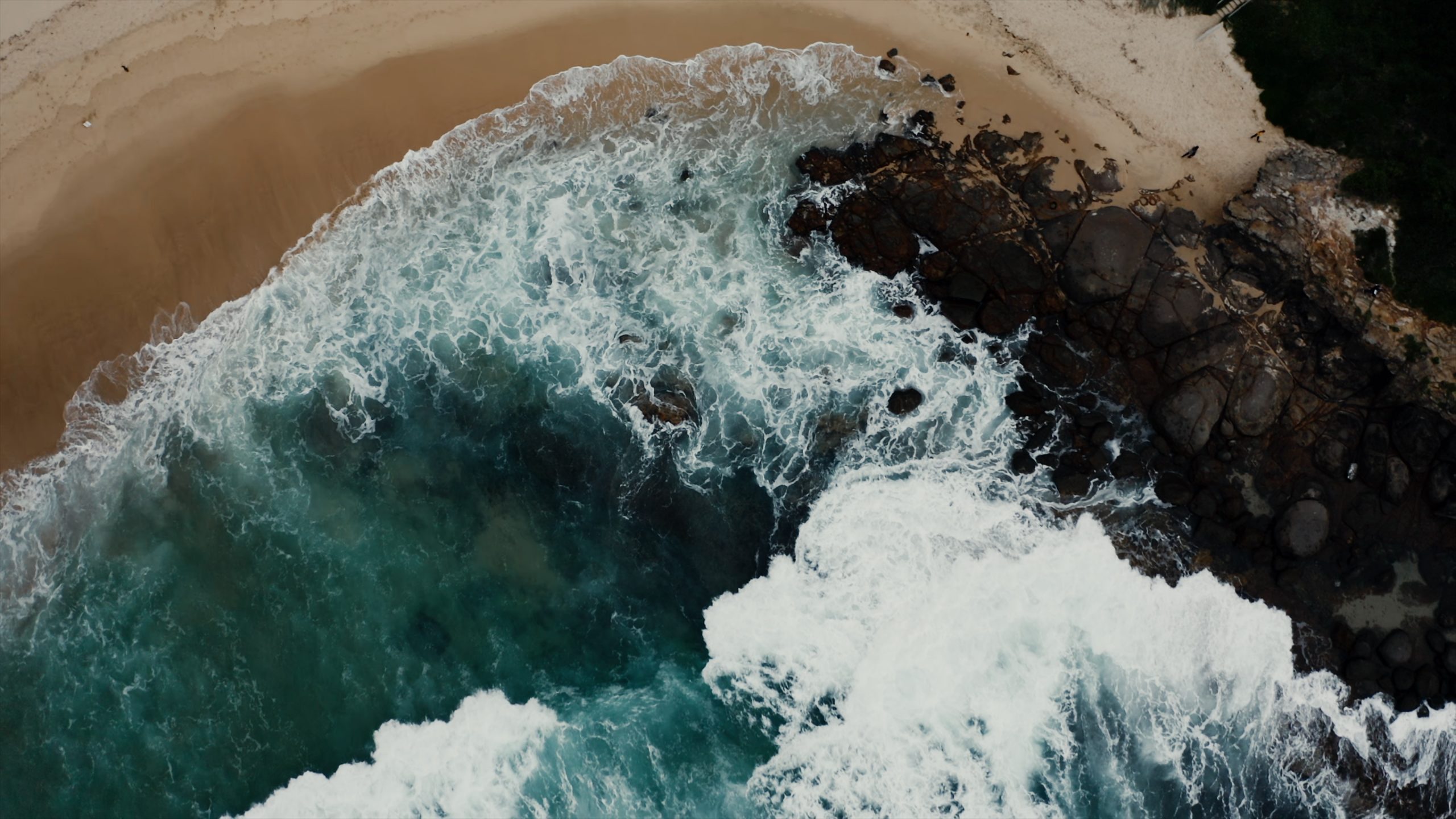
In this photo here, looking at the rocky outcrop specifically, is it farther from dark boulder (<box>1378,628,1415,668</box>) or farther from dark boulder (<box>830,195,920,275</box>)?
dark boulder (<box>830,195,920,275</box>)

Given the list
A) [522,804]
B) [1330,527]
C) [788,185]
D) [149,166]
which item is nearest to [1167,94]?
[788,185]

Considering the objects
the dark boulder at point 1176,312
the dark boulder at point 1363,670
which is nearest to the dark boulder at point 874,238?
the dark boulder at point 1176,312

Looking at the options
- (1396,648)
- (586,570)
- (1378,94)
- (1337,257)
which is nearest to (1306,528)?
(1396,648)

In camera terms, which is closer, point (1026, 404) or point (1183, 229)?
point (1026, 404)

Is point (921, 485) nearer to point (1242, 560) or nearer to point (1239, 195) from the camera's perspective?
point (1242, 560)

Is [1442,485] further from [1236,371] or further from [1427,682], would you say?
[1236,371]

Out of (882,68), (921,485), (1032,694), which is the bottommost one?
(1032,694)

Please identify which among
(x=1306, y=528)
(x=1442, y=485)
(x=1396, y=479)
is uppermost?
(x=1396, y=479)
